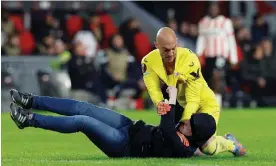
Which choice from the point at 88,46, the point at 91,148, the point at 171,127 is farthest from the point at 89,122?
the point at 88,46

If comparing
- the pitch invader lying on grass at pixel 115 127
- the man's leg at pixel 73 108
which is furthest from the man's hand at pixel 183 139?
the man's leg at pixel 73 108

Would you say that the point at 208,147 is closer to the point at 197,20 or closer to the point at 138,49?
the point at 138,49

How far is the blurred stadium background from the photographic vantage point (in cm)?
2411

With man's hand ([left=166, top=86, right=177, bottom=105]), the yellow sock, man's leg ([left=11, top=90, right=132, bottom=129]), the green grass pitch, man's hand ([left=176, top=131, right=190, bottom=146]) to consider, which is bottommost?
the green grass pitch

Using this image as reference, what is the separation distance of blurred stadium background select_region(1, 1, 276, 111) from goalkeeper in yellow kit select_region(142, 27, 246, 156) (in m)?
12.0

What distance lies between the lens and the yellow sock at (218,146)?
11.5 metres

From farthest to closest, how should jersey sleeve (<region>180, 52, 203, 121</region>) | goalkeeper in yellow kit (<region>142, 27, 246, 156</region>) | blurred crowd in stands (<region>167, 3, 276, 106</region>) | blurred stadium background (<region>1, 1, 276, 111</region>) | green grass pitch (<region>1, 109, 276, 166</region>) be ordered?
blurred crowd in stands (<region>167, 3, 276, 106</region>) < blurred stadium background (<region>1, 1, 276, 111</region>) < jersey sleeve (<region>180, 52, 203, 121</region>) < goalkeeper in yellow kit (<region>142, 27, 246, 156</region>) < green grass pitch (<region>1, 109, 276, 166</region>)

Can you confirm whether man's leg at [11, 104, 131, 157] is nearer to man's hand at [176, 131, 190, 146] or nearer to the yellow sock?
man's hand at [176, 131, 190, 146]

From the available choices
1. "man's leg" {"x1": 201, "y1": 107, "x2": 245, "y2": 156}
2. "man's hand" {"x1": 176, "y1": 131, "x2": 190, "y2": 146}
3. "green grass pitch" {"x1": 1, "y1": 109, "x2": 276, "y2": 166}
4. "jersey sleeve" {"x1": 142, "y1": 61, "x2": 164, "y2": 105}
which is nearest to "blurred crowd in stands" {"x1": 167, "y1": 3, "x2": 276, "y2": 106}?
"green grass pitch" {"x1": 1, "y1": 109, "x2": 276, "y2": 166}

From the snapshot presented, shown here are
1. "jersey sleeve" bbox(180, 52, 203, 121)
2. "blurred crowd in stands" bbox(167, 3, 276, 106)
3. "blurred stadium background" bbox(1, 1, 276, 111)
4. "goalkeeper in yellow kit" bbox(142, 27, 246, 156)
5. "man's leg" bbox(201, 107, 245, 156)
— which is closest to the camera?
"goalkeeper in yellow kit" bbox(142, 27, 246, 156)

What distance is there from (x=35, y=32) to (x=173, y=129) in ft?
52.6

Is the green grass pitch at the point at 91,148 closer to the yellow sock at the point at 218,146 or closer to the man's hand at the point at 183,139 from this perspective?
the yellow sock at the point at 218,146

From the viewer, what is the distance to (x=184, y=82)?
37.2ft

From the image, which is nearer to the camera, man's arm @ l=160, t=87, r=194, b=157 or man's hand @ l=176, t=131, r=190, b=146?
man's arm @ l=160, t=87, r=194, b=157
